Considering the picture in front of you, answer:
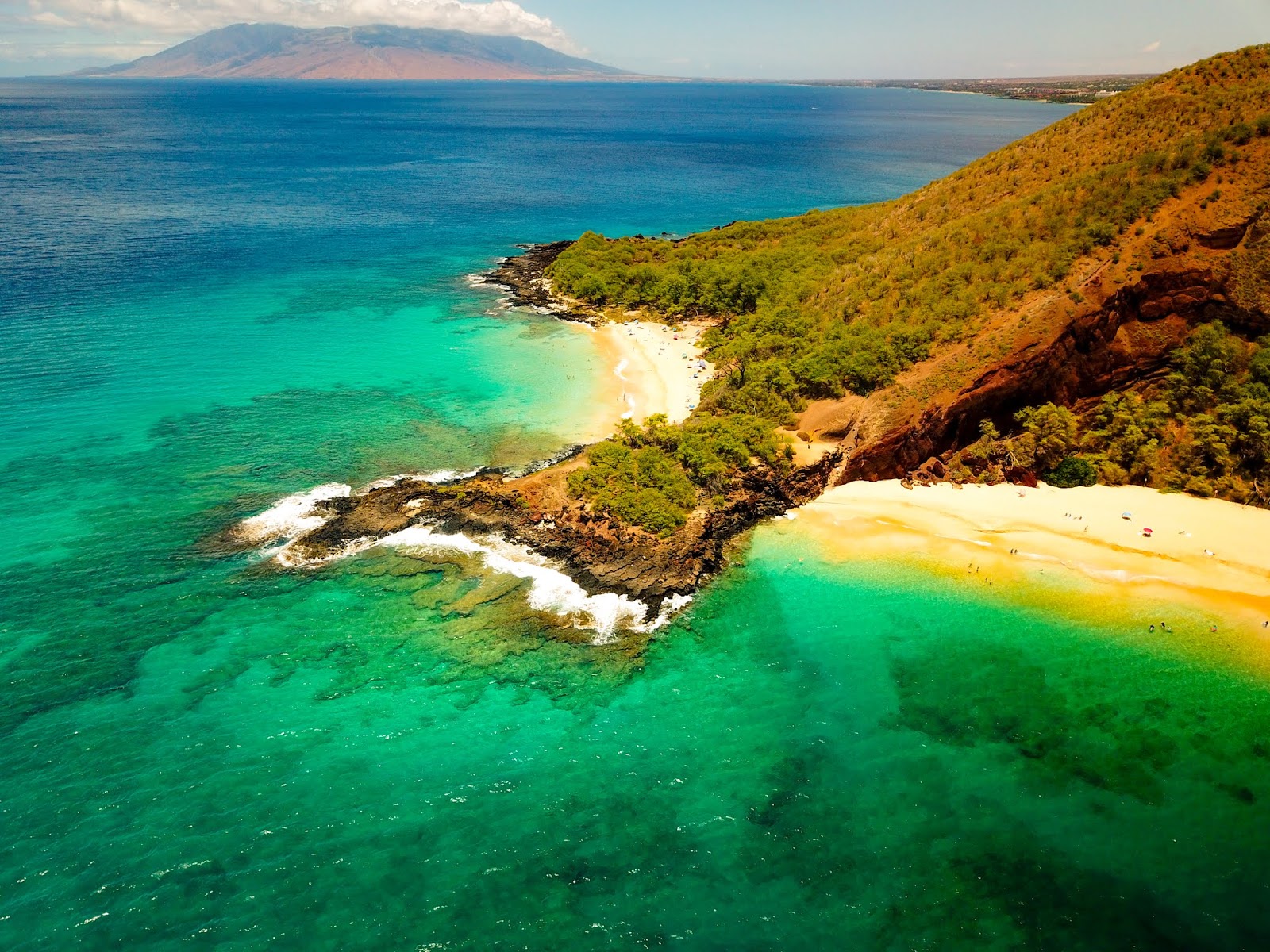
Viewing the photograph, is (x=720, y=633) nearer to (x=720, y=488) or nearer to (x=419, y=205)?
(x=720, y=488)

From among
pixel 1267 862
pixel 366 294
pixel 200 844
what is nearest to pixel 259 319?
pixel 366 294

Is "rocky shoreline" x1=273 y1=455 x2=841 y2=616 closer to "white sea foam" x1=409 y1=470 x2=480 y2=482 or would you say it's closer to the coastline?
"white sea foam" x1=409 y1=470 x2=480 y2=482

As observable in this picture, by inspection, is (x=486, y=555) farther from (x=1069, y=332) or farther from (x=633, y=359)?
(x=1069, y=332)

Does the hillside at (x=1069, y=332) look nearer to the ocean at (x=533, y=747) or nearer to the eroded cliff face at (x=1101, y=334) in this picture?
the eroded cliff face at (x=1101, y=334)

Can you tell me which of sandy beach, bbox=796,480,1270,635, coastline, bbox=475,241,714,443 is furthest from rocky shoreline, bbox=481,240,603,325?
sandy beach, bbox=796,480,1270,635

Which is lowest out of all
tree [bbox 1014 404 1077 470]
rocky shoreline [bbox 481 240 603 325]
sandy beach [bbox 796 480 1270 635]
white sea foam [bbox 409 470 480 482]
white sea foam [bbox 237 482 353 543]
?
white sea foam [bbox 237 482 353 543]

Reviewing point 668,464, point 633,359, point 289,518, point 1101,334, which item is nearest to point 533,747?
point 668,464
